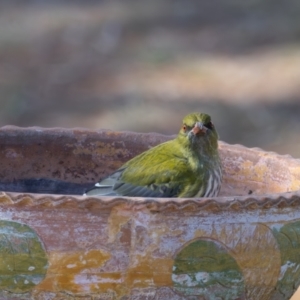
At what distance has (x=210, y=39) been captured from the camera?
1291cm

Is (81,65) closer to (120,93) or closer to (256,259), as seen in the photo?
(120,93)

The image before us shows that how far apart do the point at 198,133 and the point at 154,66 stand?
796 cm

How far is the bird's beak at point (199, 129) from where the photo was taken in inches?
160

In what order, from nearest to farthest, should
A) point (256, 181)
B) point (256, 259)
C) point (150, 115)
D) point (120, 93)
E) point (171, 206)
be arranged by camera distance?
point (171, 206) < point (256, 259) < point (256, 181) < point (150, 115) < point (120, 93)

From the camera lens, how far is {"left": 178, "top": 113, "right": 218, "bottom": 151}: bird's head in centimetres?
406

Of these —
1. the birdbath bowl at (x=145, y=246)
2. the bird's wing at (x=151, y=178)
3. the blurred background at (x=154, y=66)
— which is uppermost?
the blurred background at (x=154, y=66)

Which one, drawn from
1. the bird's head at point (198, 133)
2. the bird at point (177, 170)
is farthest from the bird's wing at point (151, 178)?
the bird's head at point (198, 133)

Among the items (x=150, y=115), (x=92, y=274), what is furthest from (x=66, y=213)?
(x=150, y=115)

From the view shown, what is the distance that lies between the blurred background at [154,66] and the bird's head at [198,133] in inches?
217

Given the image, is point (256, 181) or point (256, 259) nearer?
point (256, 259)

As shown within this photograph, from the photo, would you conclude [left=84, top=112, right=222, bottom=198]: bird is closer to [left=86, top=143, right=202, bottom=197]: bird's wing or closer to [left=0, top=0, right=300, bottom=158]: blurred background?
[left=86, top=143, right=202, bottom=197]: bird's wing

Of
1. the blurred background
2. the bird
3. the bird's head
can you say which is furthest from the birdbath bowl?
the blurred background

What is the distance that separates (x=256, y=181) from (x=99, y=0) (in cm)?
1130

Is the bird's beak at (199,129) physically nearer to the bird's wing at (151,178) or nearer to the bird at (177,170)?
the bird at (177,170)
